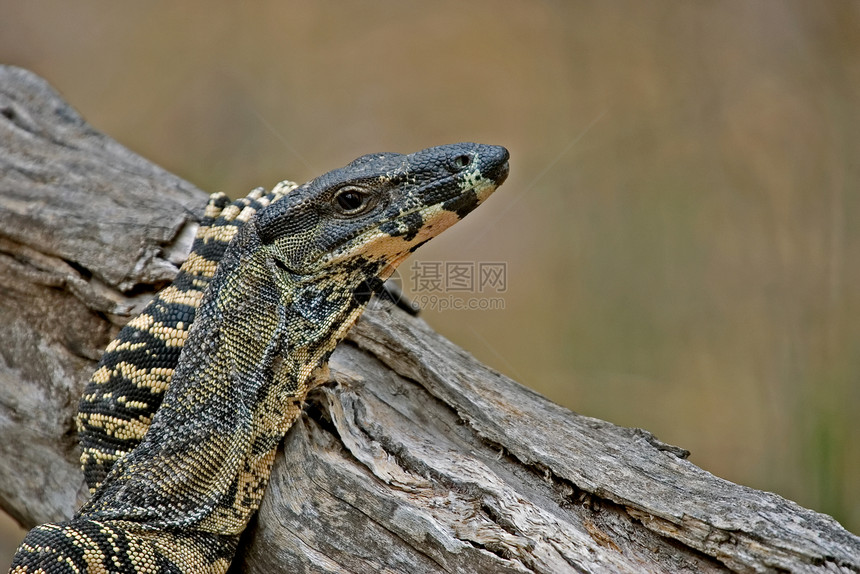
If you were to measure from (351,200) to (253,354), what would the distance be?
942 millimetres

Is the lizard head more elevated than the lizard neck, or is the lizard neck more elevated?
the lizard head

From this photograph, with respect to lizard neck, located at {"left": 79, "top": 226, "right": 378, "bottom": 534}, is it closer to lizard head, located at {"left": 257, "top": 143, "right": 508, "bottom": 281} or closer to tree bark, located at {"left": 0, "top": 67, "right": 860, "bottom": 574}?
lizard head, located at {"left": 257, "top": 143, "right": 508, "bottom": 281}

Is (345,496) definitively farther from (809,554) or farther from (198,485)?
(809,554)

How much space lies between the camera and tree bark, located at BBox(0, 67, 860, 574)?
3.32 metres

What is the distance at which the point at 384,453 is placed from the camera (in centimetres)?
391

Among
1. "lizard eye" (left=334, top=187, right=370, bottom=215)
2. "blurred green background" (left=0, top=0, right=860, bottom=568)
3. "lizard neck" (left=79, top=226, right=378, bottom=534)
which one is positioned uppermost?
"blurred green background" (left=0, top=0, right=860, bottom=568)

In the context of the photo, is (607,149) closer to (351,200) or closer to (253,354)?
(351,200)

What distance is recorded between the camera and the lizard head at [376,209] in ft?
11.7

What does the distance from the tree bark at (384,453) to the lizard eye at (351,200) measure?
1095 millimetres

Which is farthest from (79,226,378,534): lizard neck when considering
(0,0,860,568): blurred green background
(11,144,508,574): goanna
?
(0,0,860,568): blurred green background

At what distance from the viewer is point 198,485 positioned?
3799mm

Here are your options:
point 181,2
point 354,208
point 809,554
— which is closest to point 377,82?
point 181,2

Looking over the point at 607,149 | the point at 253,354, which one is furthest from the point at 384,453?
the point at 607,149

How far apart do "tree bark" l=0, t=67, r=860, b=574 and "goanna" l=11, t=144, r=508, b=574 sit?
0.89ft
